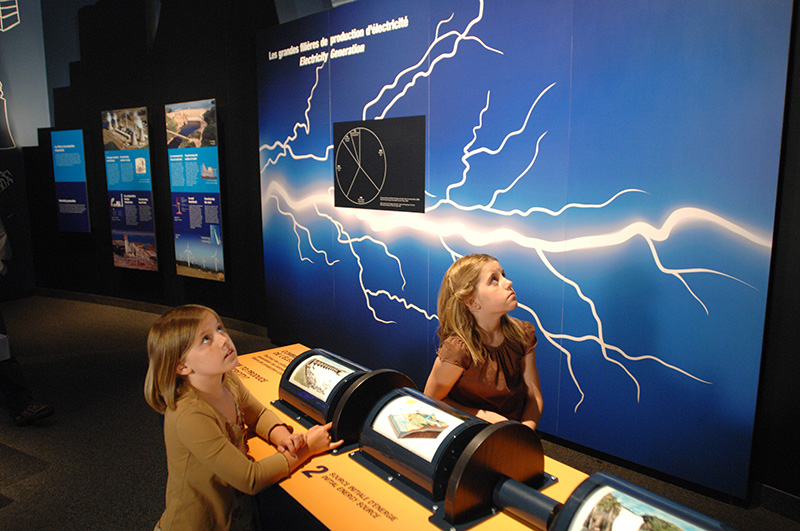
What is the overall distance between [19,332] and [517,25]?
6210mm

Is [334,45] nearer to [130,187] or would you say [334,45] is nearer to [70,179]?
[130,187]

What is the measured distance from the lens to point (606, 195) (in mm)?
2996

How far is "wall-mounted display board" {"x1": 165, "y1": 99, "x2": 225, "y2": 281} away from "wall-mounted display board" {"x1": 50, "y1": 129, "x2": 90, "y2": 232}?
5.74ft

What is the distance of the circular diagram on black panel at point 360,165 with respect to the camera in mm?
4176

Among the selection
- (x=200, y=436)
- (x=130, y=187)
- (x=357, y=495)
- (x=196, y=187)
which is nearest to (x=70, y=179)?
(x=130, y=187)

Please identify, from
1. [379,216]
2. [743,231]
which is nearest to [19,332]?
[379,216]

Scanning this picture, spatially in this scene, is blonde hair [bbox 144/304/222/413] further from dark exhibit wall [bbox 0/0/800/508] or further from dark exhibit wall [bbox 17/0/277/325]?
dark exhibit wall [bbox 17/0/277/325]

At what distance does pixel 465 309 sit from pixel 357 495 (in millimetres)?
891

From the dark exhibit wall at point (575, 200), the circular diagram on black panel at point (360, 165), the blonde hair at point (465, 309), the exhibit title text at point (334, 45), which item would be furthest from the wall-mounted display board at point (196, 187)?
the blonde hair at point (465, 309)

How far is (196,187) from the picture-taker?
6.05m

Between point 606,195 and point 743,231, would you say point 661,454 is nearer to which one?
point 743,231

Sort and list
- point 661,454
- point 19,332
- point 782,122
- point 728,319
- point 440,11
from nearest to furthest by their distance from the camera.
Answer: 1. point 782,122
2. point 728,319
3. point 661,454
4. point 440,11
5. point 19,332

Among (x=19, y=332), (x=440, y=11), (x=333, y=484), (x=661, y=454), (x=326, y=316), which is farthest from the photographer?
(x=19, y=332)

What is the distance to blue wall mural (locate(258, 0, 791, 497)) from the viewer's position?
8.49 ft
